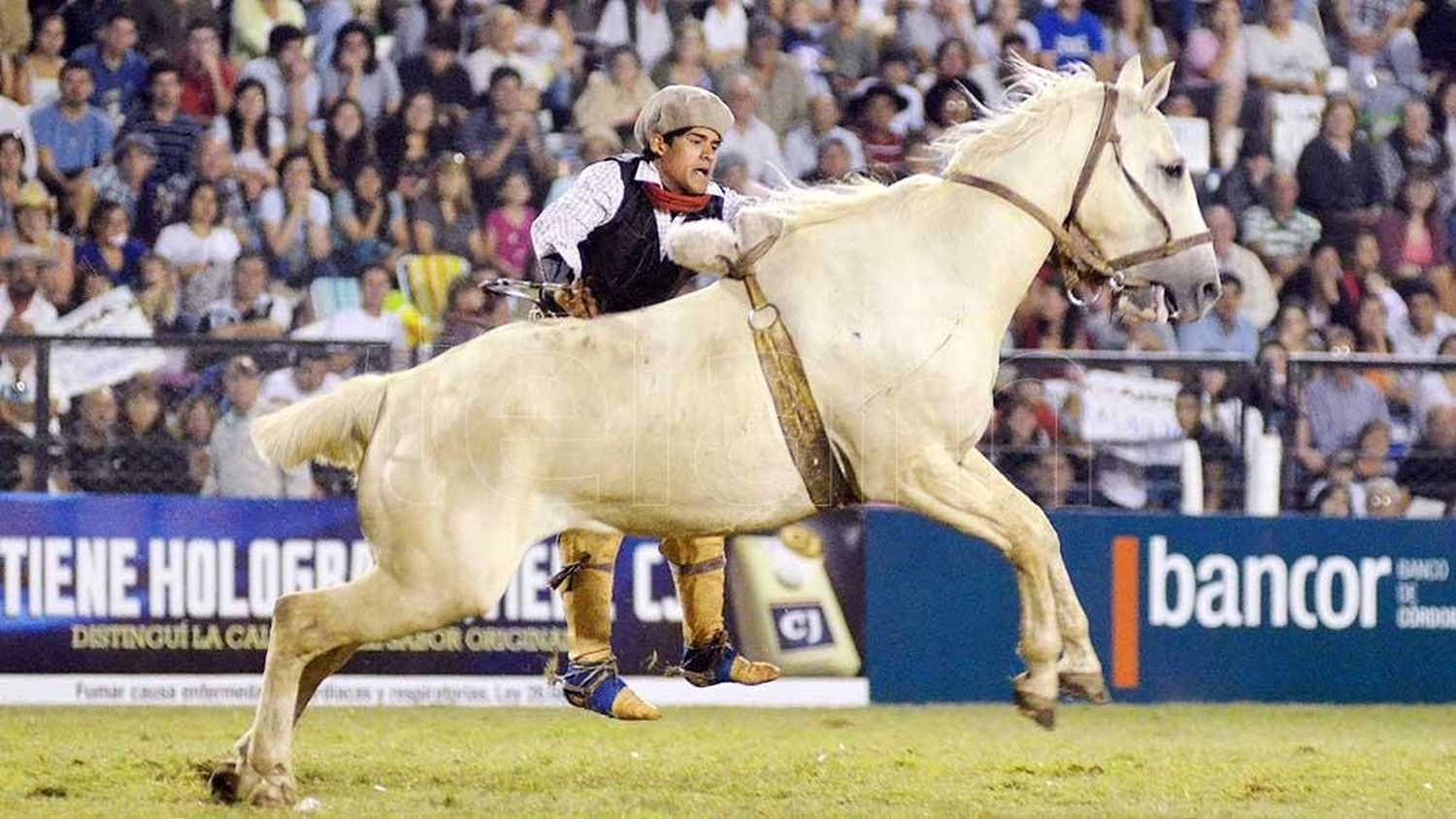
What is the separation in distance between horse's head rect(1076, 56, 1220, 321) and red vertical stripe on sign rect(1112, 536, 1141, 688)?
454 centimetres

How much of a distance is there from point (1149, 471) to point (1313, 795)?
162 inches

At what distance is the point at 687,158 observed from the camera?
752 centimetres

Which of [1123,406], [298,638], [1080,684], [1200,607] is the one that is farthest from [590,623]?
[1200,607]

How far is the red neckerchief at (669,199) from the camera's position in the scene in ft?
24.8

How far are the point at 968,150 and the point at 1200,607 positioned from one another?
5.04 metres

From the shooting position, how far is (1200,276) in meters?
7.09

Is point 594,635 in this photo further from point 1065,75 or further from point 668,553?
point 1065,75

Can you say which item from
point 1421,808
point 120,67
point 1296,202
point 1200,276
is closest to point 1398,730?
point 1421,808

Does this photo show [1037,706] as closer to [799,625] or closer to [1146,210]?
[1146,210]

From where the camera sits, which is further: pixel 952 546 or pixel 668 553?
pixel 952 546

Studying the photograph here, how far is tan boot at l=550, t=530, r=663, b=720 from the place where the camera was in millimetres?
7605

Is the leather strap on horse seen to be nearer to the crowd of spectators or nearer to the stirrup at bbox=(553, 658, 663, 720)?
the stirrup at bbox=(553, 658, 663, 720)

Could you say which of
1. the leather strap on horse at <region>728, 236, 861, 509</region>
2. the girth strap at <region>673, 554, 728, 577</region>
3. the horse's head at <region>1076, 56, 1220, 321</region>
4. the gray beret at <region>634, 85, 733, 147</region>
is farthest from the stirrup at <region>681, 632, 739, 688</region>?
the horse's head at <region>1076, 56, 1220, 321</region>

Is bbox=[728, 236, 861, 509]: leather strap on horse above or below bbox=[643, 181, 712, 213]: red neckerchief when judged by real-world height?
below
